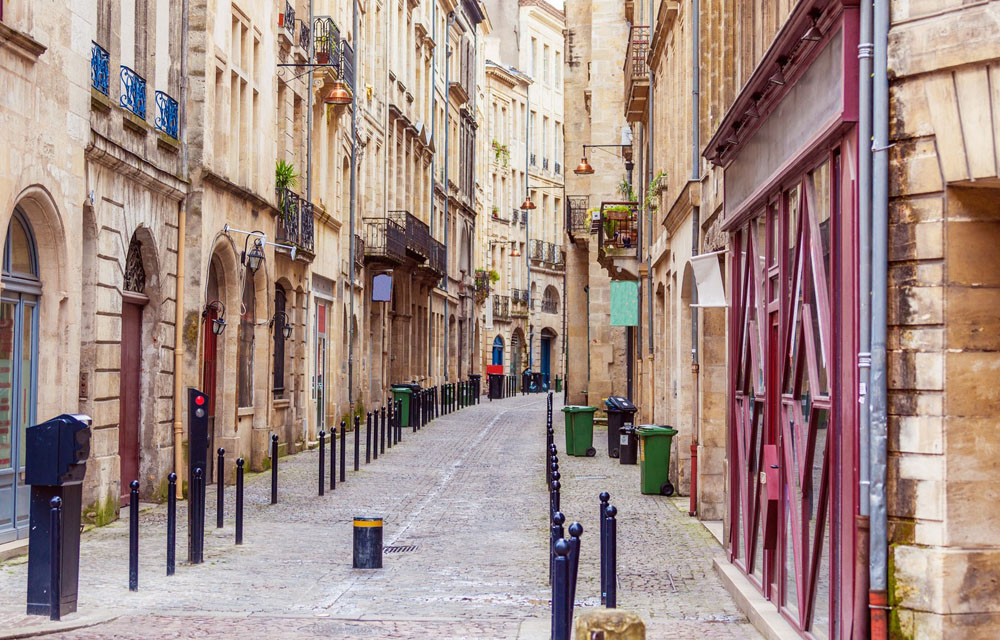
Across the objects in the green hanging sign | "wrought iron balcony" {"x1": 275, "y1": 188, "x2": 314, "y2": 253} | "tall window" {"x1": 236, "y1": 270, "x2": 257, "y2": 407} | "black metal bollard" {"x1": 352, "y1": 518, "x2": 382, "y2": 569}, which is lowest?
"black metal bollard" {"x1": 352, "y1": 518, "x2": 382, "y2": 569}

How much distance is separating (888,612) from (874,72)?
2.40 metres

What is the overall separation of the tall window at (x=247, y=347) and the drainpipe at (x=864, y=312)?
624 inches

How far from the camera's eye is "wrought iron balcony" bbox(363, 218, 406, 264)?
3591cm

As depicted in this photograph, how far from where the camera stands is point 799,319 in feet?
25.6

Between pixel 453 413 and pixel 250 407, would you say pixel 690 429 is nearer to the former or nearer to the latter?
pixel 250 407

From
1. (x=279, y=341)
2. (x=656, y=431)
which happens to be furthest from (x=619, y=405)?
(x=656, y=431)

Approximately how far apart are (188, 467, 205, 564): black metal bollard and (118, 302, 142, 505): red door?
445 cm

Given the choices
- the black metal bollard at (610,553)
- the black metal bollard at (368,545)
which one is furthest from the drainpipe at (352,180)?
the black metal bollard at (610,553)

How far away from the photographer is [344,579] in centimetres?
1088

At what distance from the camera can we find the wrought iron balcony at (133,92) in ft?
49.5

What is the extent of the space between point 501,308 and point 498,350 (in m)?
2.19

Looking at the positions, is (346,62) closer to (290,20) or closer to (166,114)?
(290,20)

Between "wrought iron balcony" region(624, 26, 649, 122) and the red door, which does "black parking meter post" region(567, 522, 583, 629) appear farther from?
"wrought iron balcony" region(624, 26, 649, 122)

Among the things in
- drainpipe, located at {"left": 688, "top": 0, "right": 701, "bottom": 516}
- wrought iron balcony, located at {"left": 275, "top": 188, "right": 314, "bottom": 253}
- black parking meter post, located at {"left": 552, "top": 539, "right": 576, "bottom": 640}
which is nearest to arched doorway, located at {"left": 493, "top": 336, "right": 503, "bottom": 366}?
wrought iron balcony, located at {"left": 275, "top": 188, "right": 314, "bottom": 253}
